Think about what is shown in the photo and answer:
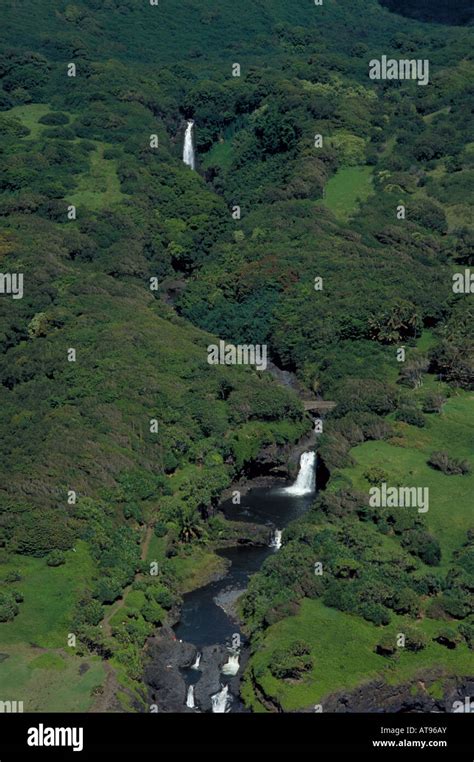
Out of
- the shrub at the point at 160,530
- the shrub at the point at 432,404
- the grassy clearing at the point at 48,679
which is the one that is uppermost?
the shrub at the point at 432,404

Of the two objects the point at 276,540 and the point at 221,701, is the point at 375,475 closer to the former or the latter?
the point at 276,540

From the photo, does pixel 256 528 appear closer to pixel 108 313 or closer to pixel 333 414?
pixel 333 414

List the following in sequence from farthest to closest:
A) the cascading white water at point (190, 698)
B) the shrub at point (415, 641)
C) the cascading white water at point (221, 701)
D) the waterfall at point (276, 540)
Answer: the waterfall at point (276, 540) < the shrub at point (415, 641) < the cascading white water at point (190, 698) < the cascading white water at point (221, 701)

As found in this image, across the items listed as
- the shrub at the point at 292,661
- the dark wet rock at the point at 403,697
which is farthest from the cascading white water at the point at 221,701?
the dark wet rock at the point at 403,697

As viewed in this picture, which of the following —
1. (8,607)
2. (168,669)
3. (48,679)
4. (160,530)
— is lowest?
(48,679)

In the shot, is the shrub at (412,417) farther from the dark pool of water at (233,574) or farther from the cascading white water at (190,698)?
the cascading white water at (190,698)

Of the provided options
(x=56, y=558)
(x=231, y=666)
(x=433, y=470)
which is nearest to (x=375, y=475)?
(x=433, y=470)
